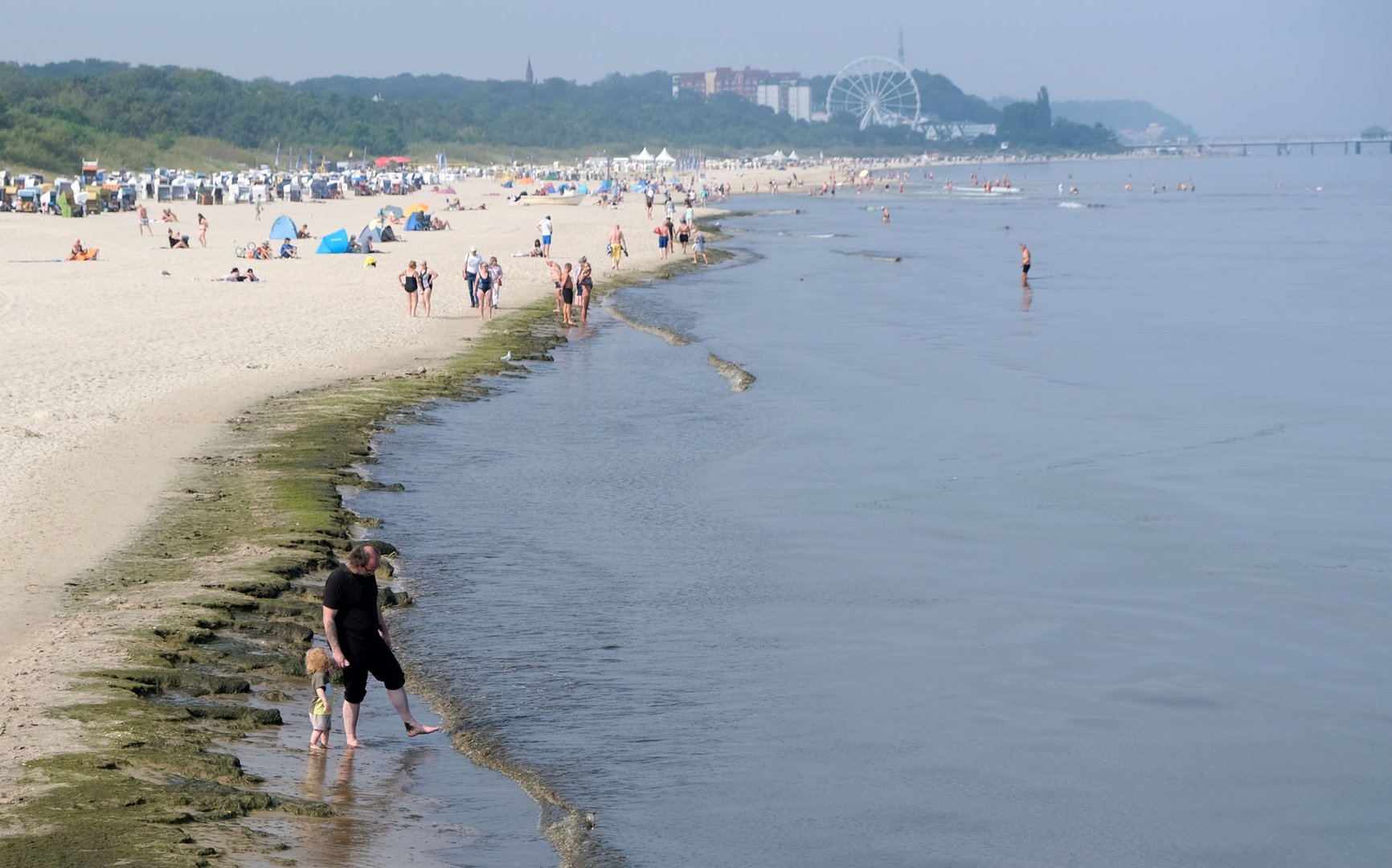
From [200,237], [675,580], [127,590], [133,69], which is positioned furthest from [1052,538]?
[133,69]

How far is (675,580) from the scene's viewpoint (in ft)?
50.1

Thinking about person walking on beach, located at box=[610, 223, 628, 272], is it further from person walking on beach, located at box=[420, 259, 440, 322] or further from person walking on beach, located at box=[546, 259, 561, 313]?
person walking on beach, located at box=[420, 259, 440, 322]

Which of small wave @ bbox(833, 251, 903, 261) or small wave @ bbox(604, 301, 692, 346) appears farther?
small wave @ bbox(833, 251, 903, 261)

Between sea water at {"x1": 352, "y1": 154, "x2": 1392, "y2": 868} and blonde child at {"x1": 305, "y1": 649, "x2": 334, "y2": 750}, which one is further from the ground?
blonde child at {"x1": 305, "y1": 649, "x2": 334, "y2": 750}

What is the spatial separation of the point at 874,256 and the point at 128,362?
40.3m

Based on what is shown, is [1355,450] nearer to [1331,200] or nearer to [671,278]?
[671,278]

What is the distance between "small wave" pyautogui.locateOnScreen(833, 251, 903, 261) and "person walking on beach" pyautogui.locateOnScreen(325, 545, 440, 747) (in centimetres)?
5183

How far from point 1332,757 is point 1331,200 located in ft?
405

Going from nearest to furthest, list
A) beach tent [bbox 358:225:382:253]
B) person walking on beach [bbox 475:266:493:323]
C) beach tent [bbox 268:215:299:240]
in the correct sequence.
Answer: person walking on beach [bbox 475:266:493:323], beach tent [bbox 358:225:382:253], beach tent [bbox 268:215:299:240]

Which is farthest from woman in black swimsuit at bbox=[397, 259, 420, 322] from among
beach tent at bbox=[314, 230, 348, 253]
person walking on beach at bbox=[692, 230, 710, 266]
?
person walking on beach at bbox=[692, 230, 710, 266]

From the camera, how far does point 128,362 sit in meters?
27.0

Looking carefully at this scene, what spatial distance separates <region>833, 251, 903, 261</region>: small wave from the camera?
200 feet

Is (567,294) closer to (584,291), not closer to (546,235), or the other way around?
(584,291)

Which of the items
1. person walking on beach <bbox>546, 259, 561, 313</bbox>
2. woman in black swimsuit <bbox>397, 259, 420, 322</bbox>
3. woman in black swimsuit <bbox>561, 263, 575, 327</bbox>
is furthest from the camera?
person walking on beach <bbox>546, 259, 561, 313</bbox>
